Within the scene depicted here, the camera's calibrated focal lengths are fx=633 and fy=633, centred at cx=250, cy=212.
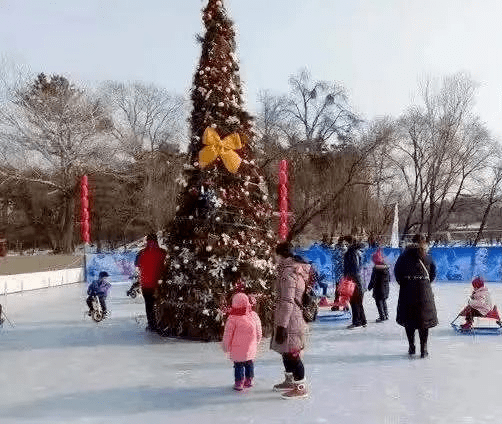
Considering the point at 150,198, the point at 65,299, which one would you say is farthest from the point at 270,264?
the point at 150,198

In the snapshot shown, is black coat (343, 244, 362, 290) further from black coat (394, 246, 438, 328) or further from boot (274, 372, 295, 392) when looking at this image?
boot (274, 372, 295, 392)

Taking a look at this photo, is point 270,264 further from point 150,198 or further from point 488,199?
point 488,199

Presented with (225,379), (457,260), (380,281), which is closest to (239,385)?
(225,379)

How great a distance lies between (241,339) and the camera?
234 inches

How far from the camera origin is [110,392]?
6.07 meters

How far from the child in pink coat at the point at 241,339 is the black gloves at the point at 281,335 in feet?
1.21

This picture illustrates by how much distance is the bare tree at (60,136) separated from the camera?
34.4 meters

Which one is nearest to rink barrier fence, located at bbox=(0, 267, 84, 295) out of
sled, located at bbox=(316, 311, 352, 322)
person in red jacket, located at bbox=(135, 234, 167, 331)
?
person in red jacket, located at bbox=(135, 234, 167, 331)

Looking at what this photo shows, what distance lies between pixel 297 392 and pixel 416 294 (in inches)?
101

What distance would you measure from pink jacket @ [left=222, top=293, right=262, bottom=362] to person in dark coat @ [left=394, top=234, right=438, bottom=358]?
238cm

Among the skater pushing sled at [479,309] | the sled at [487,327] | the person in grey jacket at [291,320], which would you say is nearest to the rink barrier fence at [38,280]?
the sled at [487,327]

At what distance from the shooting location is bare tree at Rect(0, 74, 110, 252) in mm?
34375

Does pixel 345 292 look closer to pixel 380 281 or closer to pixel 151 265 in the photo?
pixel 380 281

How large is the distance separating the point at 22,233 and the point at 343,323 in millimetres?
37086
